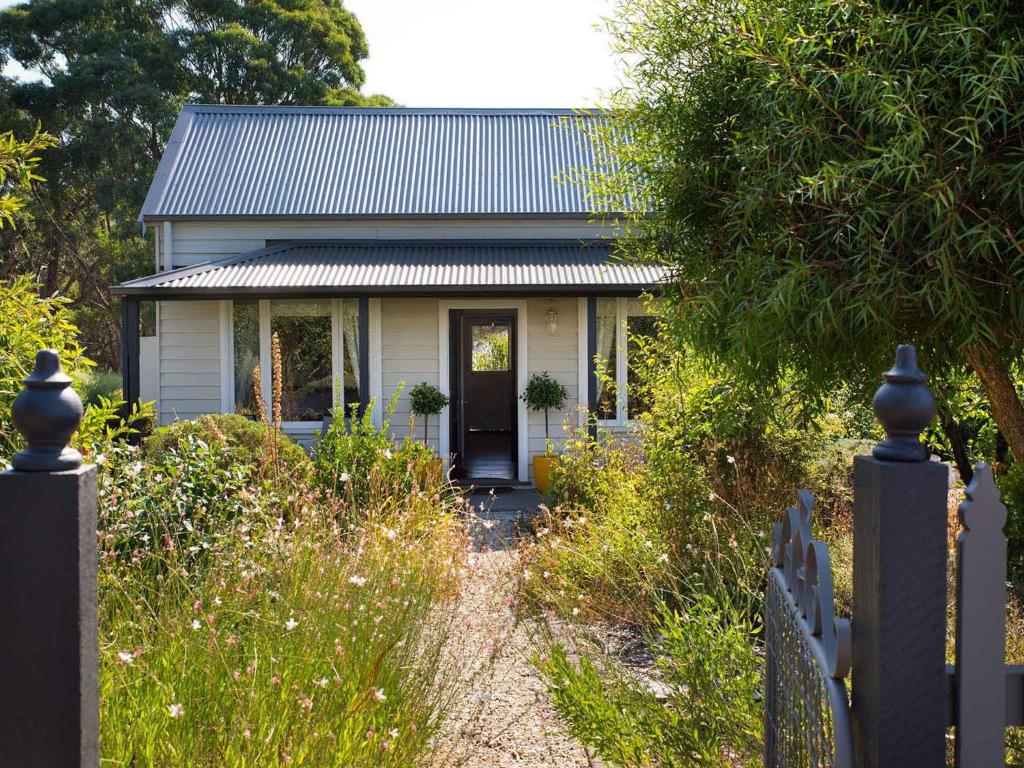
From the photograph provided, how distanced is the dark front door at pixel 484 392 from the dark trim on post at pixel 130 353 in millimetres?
3959

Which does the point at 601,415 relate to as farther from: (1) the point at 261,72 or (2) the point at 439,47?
(1) the point at 261,72

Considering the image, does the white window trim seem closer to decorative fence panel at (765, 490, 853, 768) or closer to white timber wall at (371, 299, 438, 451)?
white timber wall at (371, 299, 438, 451)

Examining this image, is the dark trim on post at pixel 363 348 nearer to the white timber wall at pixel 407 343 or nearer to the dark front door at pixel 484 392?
the white timber wall at pixel 407 343

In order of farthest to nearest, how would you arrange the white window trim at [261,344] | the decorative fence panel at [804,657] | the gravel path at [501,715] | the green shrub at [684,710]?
the white window trim at [261,344]
the gravel path at [501,715]
the green shrub at [684,710]
the decorative fence panel at [804,657]

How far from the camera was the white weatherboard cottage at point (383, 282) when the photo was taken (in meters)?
10.9

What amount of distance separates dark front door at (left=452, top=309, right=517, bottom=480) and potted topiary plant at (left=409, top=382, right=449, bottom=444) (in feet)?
2.72

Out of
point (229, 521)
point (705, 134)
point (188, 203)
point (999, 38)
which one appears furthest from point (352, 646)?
point (188, 203)

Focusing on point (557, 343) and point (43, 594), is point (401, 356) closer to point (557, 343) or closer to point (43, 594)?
point (557, 343)

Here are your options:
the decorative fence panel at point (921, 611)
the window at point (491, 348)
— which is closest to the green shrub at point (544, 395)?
the window at point (491, 348)

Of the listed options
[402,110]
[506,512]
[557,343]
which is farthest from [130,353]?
[402,110]

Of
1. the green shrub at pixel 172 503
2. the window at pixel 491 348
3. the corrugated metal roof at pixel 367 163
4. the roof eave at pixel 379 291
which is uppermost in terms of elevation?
the corrugated metal roof at pixel 367 163

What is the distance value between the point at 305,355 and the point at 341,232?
197 centimetres

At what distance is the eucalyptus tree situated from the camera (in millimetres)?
3184

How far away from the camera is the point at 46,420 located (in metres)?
1.27
